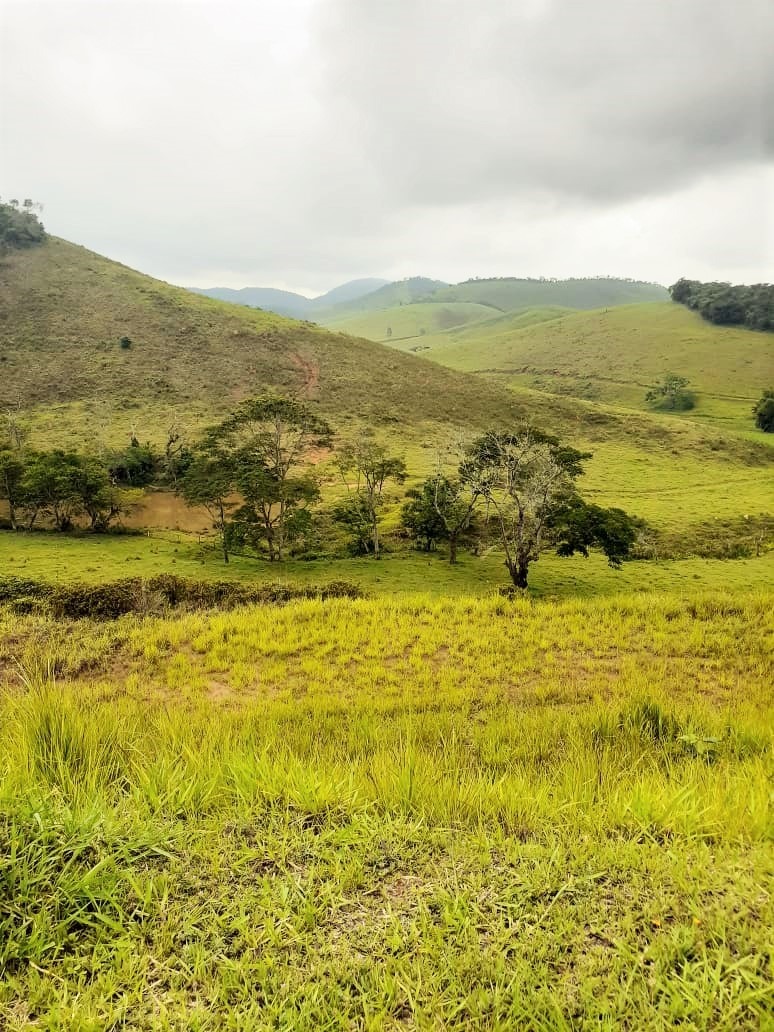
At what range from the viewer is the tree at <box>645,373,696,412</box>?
73.5 m

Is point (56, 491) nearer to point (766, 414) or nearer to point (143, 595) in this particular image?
point (143, 595)

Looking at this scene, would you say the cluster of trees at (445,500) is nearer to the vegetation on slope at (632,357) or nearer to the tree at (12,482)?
the tree at (12,482)

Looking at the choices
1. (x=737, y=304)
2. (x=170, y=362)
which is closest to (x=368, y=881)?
(x=170, y=362)

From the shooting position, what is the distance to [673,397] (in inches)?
2931

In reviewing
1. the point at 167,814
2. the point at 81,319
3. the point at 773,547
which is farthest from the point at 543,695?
the point at 81,319

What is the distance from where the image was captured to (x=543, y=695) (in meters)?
10.1

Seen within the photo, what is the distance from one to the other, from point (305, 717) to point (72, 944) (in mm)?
4826

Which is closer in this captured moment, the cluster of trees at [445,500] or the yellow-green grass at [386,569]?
the cluster of trees at [445,500]

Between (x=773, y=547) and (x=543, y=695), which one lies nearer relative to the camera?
(x=543, y=695)

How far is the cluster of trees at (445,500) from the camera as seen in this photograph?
864 inches

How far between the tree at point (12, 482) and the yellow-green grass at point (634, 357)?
72.4m

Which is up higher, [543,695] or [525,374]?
[525,374]

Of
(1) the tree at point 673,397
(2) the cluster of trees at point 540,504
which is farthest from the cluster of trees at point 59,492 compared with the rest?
(1) the tree at point 673,397

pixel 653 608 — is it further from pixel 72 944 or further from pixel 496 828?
pixel 72 944
